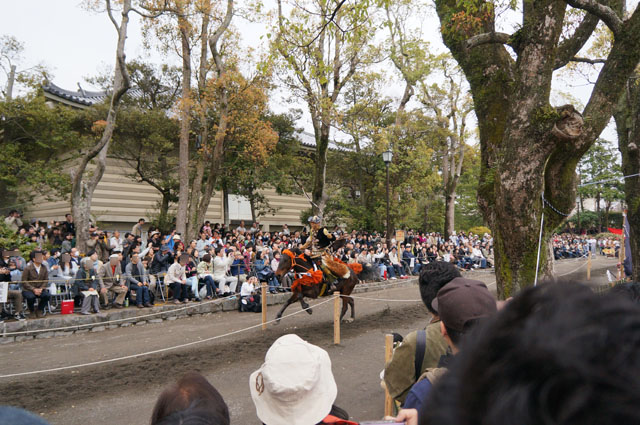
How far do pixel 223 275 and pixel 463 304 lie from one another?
10.8m

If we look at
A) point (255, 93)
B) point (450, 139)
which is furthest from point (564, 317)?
point (450, 139)

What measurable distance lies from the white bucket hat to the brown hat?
67 cm

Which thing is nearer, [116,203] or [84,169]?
[84,169]

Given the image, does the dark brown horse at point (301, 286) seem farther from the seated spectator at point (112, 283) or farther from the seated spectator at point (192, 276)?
the seated spectator at point (112, 283)

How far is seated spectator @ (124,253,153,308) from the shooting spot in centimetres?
1030

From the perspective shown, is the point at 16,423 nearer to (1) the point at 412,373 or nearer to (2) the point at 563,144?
(1) the point at 412,373

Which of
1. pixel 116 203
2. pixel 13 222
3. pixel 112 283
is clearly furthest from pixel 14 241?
pixel 116 203

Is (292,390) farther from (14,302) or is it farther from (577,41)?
(14,302)

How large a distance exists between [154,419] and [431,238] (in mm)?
21991

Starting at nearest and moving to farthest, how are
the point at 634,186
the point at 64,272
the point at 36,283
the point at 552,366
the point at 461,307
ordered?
the point at 552,366
the point at 461,307
the point at 634,186
the point at 36,283
the point at 64,272

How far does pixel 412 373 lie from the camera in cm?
234

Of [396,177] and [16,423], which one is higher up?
[396,177]

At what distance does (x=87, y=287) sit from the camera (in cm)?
976

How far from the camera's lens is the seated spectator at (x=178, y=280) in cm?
1093
